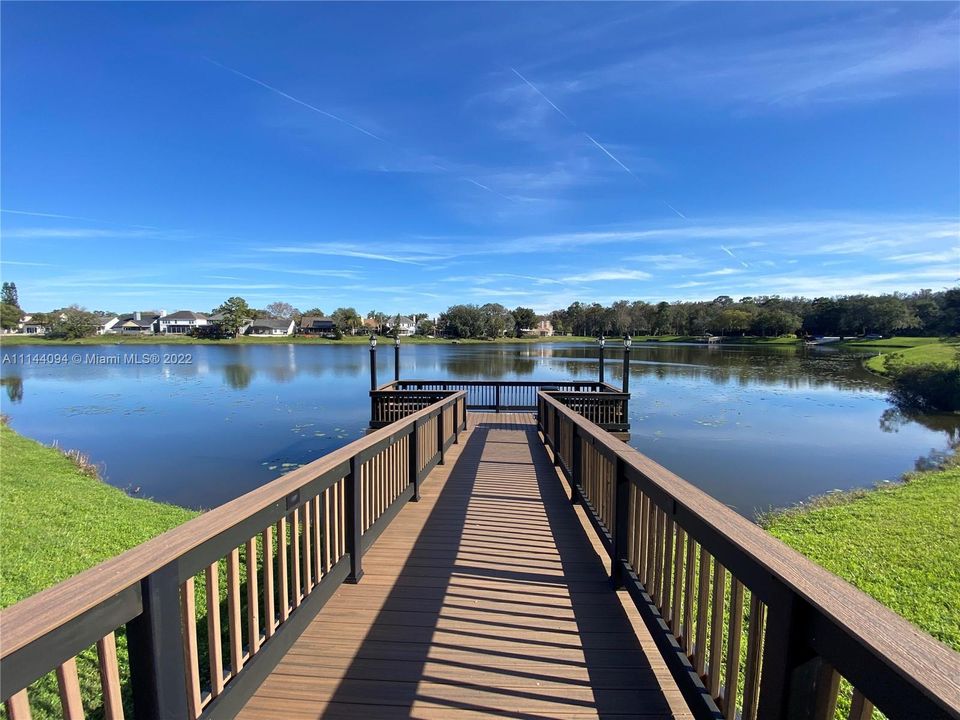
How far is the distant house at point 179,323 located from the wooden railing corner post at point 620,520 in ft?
320

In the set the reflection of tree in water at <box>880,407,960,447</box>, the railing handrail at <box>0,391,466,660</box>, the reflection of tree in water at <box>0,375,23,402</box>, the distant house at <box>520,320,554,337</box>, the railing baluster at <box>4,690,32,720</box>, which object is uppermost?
the distant house at <box>520,320,554,337</box>

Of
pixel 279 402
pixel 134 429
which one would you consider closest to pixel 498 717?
pixel 134 429

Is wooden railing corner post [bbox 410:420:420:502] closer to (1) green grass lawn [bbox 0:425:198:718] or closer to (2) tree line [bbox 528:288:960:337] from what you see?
(1) green grass lawn [bbox 0:425:198:718]

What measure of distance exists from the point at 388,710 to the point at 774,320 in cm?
8067

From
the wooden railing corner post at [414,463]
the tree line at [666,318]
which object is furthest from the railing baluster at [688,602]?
the tree line at [666,318]

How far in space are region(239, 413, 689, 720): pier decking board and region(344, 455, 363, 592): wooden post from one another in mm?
118

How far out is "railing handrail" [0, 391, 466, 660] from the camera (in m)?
0.92

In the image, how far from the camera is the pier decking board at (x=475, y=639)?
1933mm

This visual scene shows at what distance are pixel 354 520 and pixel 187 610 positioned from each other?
152cm

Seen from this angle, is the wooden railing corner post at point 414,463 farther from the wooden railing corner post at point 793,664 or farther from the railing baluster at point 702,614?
the wooden railing corner post at point 793,664

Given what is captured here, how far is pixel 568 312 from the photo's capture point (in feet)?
357

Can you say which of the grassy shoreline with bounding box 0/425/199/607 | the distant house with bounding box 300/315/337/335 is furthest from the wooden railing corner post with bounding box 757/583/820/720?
the distant house with bounding box 300/315/337/335

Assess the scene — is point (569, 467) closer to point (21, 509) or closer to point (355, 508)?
point (355, 508)

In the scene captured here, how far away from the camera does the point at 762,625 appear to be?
1.49 meters
